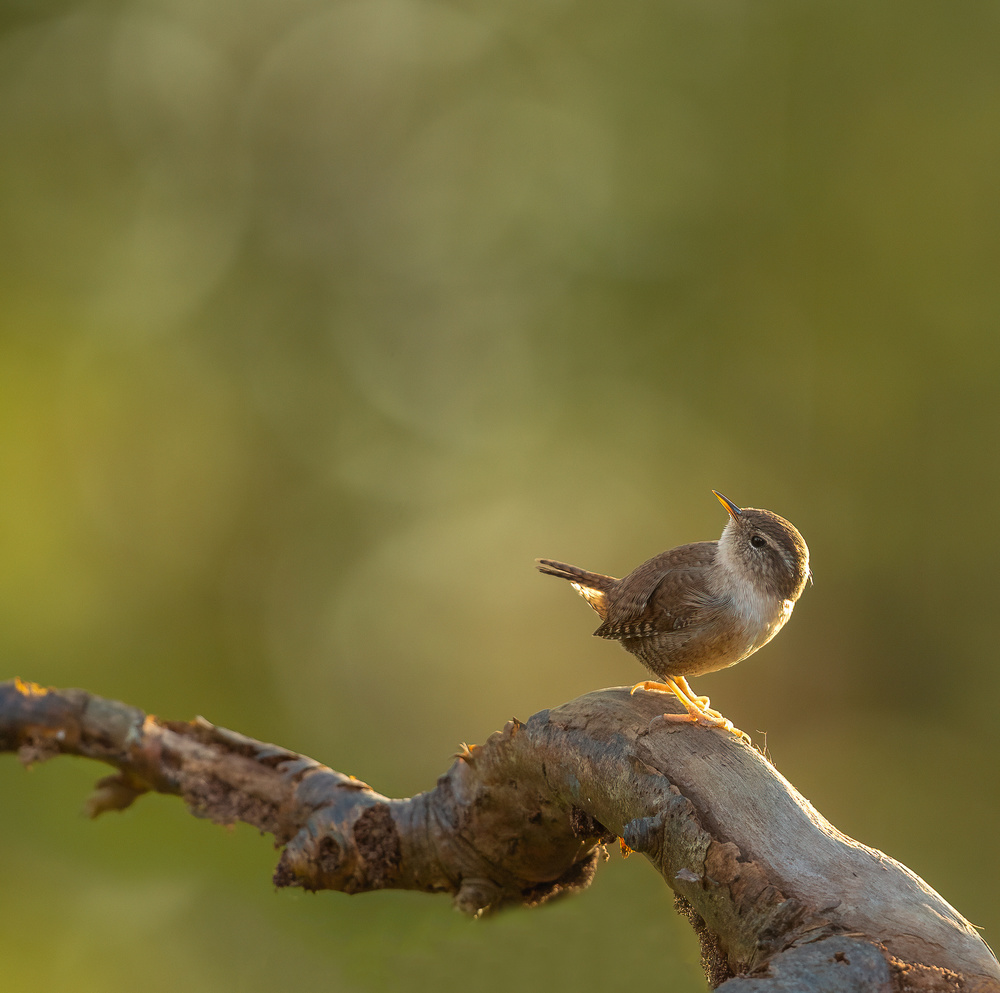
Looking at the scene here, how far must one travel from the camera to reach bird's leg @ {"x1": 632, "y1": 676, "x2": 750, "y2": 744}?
262 cm

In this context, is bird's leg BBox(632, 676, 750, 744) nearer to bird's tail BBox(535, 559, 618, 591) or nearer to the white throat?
the white throat

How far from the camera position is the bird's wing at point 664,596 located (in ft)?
9.91

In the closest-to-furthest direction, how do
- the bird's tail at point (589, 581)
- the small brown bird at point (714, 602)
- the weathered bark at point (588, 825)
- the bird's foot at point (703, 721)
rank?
the weathered bark at point (588, 825)
the bird's foot at point (703, 721)
the small brown bird at point (714, 602)
the bird's tail at point (589, 581)

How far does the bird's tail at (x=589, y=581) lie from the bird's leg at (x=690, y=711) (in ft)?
1.36

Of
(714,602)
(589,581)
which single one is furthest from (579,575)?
(714,602)

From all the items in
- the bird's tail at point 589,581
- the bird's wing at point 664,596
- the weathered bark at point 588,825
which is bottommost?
the weathered bark at point 588,825

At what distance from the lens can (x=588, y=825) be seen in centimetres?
267

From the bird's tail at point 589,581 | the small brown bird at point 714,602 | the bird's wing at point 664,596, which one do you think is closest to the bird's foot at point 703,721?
the small brown bird at point 714,602

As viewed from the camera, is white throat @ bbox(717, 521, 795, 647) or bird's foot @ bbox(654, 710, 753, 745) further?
white throat @ bbox(717, 521, 795, 647)

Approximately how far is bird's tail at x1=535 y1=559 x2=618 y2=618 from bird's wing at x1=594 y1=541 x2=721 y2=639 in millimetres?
184

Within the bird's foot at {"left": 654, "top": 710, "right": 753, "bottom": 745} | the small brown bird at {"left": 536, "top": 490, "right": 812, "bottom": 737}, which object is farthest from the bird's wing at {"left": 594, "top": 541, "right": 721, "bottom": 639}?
the bird's foot at {"left": 654, "top": 710, "right": 753, "bottom": 745}

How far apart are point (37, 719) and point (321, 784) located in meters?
1.39

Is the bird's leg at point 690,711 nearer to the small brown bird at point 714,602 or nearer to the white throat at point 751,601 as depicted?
the small brown bird at point 714,602

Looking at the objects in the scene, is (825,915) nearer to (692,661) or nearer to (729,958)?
(729,958)
